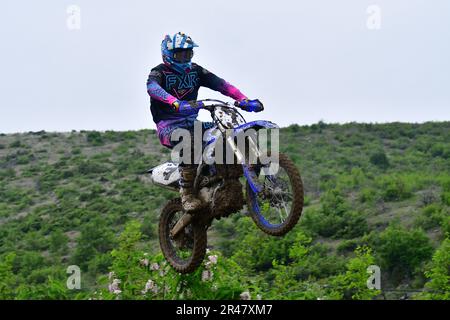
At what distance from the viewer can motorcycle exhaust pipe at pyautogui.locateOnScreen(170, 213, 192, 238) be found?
1191 centimetres

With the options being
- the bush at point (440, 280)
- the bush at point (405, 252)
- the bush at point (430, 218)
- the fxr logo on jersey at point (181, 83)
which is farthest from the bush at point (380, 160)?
the fxr logo on jersey at point (181, 83)

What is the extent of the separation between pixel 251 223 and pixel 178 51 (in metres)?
8.78

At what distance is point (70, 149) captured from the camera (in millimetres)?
57688

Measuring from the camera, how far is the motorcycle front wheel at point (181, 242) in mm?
11773

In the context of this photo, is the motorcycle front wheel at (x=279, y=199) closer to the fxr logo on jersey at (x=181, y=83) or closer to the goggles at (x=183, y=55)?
the fxr logo on jersey at (x=181, y=83)

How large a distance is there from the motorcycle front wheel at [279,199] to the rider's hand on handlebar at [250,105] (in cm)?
114

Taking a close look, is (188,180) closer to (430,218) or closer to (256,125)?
(256,125)

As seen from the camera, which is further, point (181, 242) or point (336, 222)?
point (336, 222)

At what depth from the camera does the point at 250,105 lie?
Result: 11812 millimetres

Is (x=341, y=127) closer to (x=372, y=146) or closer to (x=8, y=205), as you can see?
(x=372, y=146)

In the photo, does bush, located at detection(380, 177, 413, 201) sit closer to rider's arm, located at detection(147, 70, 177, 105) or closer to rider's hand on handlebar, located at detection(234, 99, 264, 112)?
rider's hand on handlebar, located at detection(234, 99, 264, 112)

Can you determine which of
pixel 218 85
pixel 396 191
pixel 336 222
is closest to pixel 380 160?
pixel 396 191
